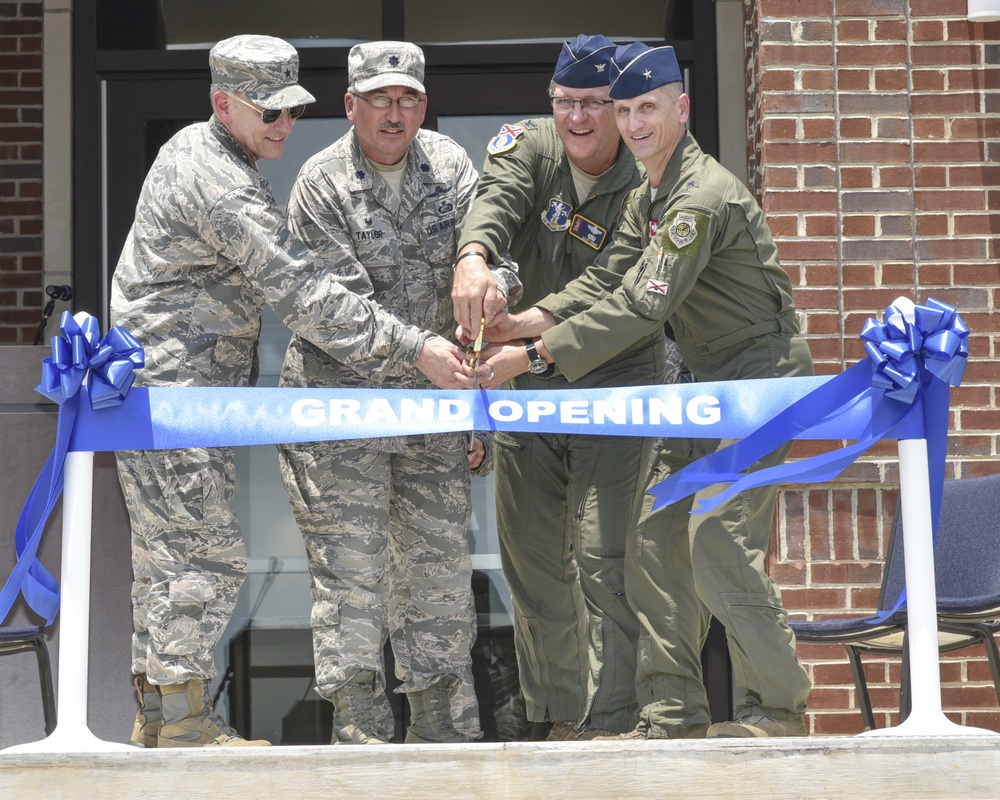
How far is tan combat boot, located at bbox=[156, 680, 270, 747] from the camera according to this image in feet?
12.1

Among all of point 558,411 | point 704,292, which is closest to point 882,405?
point 704,292

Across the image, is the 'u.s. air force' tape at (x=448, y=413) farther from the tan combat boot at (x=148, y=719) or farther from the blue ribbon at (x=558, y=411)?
the tan combat boot at (x=148, y=719)

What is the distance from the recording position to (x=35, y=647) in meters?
4.12

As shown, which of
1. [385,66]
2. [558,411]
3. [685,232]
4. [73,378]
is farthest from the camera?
[385,66]

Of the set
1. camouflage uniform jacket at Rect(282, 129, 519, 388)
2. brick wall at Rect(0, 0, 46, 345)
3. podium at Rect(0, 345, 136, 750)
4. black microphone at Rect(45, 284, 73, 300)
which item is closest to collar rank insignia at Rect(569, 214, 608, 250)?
camouflage uniform jacket at Rect(282, 129, 519, 388)

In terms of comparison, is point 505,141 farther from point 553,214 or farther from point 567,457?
point 567,457

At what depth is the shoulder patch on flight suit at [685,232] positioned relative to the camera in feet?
11.9

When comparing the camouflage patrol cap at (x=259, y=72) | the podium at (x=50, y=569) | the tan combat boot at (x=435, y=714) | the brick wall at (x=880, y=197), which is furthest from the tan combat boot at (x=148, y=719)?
the brick wall at (x=880, y=197)

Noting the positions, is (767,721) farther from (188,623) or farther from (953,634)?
(188,623)

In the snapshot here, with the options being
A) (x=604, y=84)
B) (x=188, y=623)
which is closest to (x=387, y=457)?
(x=188, y=623)

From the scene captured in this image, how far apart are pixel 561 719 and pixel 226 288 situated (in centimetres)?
165

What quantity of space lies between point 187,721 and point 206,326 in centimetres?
108

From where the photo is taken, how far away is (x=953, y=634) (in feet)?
14.6

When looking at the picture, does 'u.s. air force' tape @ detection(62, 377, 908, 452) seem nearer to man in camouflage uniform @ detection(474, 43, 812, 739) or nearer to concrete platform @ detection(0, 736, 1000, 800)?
man in camouflage uniform @ detection(474, 43, 812, 739)
